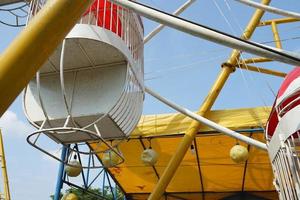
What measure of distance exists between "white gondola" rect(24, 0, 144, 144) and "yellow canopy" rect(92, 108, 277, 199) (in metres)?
2.76

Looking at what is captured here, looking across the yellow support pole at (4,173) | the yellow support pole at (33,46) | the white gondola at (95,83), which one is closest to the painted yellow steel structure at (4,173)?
the yellow support pole at (4,173)

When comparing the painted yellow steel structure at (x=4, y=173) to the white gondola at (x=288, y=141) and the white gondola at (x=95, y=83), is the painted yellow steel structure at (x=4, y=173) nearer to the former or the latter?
the white gondola at (x=95, y=83)

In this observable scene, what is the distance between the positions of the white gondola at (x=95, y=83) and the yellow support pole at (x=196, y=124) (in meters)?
1.69

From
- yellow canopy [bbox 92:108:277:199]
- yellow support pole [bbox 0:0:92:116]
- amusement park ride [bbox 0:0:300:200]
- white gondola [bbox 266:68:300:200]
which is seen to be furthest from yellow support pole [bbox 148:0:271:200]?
yellow support pole [bbox 0:0:92:116]

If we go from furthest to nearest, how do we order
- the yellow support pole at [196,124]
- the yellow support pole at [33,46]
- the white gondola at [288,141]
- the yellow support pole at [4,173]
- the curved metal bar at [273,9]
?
the yellow support pole at [4,173] → the yellow support pole at [196,124] → the curved metal bar at [273,9] → the white gondola at [288,141] → the yellow support pole at [33,46]

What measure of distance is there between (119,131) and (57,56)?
136 cm

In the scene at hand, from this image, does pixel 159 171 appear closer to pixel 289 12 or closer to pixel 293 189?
pixel 289 12

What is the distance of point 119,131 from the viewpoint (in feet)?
15.5

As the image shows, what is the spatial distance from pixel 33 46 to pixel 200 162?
26.8 ft

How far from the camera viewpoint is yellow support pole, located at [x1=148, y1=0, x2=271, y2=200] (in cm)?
625

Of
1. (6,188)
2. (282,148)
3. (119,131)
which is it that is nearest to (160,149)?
(119,131)

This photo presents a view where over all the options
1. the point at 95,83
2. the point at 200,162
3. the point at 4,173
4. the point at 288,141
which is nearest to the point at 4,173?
the point at 4,173

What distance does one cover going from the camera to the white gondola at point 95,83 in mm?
4527

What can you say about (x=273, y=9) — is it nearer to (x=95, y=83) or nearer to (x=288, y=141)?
(x=288, y=141)
